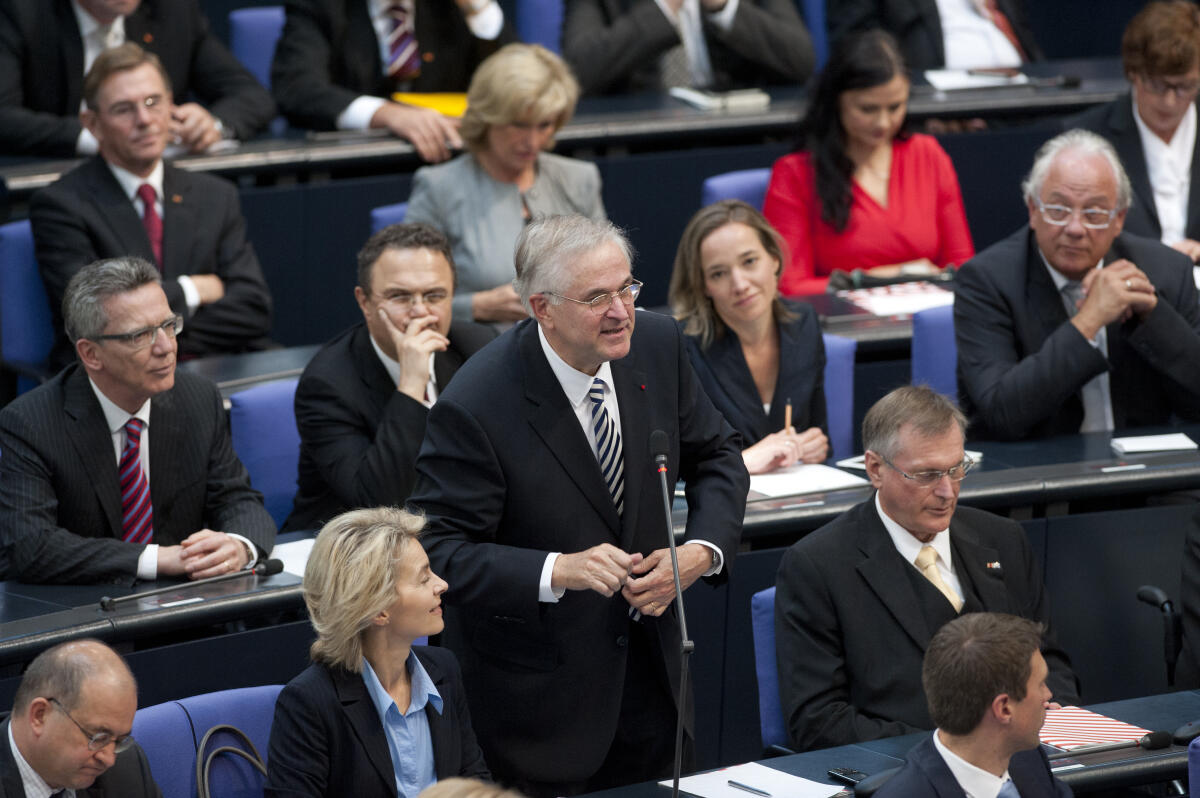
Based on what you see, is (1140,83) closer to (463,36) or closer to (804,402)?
(804,402)

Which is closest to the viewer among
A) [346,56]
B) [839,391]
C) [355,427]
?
[355,427]

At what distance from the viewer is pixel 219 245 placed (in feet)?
15.1

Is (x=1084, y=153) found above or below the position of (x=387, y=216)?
above

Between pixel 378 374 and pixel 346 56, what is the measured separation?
2.01 metres

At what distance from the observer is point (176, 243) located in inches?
177

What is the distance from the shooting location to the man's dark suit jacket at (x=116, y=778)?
2.52 meters

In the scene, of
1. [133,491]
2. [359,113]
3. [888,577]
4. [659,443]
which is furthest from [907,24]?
[659,443]

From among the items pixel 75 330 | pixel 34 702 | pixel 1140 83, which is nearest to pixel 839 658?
pixel 34 702

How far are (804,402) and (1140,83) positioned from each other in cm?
165

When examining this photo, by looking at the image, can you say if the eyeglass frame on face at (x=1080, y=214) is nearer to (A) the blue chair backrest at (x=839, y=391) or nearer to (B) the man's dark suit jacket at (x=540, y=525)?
(A) the blue chair backrest at (x=839, y=391)

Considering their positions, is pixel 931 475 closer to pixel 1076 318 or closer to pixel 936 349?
pixel 1076 318

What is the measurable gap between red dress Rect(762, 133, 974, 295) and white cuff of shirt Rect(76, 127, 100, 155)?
6.37 feet

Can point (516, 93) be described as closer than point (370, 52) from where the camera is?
Yes

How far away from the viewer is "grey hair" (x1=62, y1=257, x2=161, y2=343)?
3.34 meters
